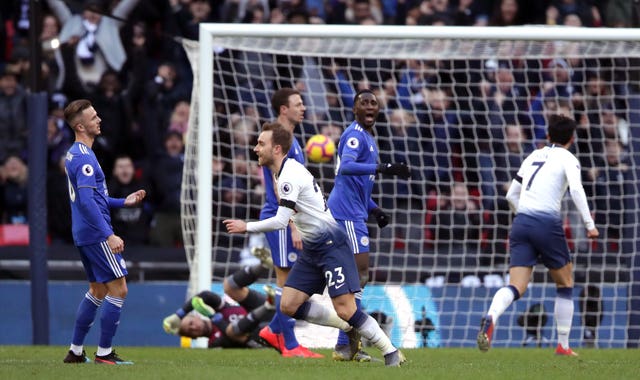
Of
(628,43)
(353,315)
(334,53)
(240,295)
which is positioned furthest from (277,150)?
(628,43)

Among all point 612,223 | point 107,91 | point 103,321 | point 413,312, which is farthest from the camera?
point 107,91

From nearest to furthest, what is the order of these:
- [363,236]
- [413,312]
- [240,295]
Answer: [363,236], [240,295], [413,312]

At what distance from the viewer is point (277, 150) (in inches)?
379

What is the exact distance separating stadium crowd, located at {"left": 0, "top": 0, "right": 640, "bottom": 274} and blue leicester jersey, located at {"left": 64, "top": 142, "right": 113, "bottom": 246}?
453 centimetres

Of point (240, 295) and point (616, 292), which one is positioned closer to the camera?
point (240, 295)

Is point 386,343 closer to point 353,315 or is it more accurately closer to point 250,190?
point 353,315

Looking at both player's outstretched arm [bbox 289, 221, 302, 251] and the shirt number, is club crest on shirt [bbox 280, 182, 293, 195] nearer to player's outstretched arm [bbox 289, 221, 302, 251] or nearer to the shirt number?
player's outstretched arm [bbox 289, 221, 302, 251]

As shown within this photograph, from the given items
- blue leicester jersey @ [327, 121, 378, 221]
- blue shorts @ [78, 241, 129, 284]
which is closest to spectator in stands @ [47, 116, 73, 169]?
blue leicester jersey @ [327, 121, 378, 221]

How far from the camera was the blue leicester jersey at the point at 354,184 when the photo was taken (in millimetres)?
11047

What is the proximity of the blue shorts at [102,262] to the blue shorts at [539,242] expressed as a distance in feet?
12.5

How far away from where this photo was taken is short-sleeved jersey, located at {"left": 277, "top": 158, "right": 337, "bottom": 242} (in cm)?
949

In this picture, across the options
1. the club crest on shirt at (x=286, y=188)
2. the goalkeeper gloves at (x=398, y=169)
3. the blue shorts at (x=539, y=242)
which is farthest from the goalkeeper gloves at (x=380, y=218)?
the club crest on shirt at (x=286, y=188)

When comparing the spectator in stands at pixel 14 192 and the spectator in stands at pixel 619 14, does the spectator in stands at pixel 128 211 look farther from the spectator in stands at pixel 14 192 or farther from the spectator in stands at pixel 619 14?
the spectator in stands at pixel 619 14

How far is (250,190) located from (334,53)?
1873 mm
